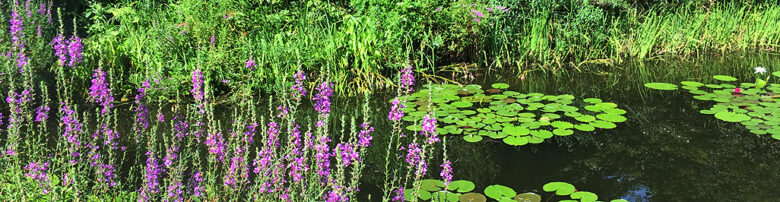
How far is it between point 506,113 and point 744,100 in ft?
6.18

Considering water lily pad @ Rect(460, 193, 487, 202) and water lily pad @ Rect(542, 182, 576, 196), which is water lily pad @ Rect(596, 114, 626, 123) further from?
water lily pad @ Rect(460, 193, 487, 202)

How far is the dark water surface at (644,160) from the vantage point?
134 inches

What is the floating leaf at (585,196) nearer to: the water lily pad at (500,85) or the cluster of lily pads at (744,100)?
the cluster of lily pads at (744,100)

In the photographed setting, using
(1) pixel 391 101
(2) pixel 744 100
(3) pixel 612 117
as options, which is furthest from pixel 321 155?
(2) pixel 744 100

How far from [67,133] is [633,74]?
5.17 m

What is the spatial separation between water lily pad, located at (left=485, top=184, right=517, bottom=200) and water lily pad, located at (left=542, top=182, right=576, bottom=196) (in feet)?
0.61

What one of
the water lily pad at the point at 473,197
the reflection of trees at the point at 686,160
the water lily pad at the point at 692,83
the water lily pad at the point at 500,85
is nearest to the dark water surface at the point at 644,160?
the reflection of trees at the point at 686,160

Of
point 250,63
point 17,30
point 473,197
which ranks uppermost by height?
point 17,30

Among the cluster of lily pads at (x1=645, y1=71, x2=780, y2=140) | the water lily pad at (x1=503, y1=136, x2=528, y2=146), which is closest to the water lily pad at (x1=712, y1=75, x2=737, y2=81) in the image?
the cluster of lily pads at (x1=645, y1=71, x2=780, y2=140)

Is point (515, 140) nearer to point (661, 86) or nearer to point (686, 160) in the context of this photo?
point (686, 160)

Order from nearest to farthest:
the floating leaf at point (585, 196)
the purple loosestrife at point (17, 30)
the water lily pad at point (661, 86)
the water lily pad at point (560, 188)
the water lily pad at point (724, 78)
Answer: the floating leaf at point (585, 196) → the water lily pad at point (560, 188) → the purple loosestrife at point (17, 30) → the water lily pad at point (661, 86) → the water lily pad at point (724, 78)

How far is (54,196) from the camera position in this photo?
201 cm

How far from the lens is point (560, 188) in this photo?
3.34 meters

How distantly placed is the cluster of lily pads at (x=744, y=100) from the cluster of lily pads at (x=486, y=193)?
1.65 m
